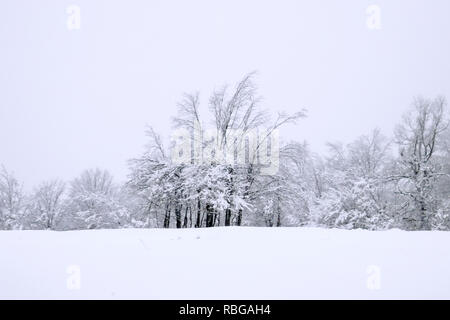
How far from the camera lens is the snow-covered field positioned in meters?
4.43

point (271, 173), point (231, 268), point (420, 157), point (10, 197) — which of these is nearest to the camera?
point (231, 268)

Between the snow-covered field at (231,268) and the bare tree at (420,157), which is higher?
the bare tree at (420,157)

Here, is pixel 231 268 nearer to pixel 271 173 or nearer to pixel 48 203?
pixel 271 173

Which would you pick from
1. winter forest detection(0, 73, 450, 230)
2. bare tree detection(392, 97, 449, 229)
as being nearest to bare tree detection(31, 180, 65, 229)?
winter forest detection(0, 73, 450, 230)

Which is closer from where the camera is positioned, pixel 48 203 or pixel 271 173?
pixel 271 173

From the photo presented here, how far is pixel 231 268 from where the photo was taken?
17.2 ft

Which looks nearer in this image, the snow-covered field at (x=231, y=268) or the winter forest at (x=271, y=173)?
the snow-covered field at (x=231, y=268)

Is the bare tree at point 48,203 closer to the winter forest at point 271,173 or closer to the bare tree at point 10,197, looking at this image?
the bare tree at point 10,197

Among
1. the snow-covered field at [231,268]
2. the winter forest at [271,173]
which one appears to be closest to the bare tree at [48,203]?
the winter forest at [271,173]

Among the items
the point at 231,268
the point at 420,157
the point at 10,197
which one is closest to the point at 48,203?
the point at 10,197

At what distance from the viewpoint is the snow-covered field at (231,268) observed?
443 centimetres

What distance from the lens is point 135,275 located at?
497 cm
